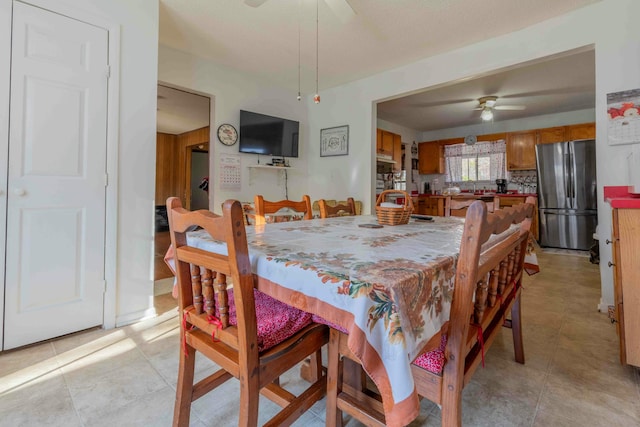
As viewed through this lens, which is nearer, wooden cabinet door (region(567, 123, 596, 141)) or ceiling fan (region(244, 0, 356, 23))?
ceiling fan (region(244, 0, 356, 23))

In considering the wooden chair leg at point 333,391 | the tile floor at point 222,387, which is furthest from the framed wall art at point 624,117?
the wooden chair leg at point 333,391

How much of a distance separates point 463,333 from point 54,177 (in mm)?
2255

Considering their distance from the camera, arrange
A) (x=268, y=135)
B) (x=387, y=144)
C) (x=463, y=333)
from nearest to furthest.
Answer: (x=463, y=333) < (x=268, y=135) < (x=387, y=144)

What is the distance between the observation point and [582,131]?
488 cm

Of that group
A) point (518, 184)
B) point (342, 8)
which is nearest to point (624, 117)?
point (342, 8)

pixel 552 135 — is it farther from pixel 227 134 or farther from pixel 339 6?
pixel 227 134

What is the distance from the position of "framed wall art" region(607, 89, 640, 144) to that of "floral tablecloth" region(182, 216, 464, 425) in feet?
7.05

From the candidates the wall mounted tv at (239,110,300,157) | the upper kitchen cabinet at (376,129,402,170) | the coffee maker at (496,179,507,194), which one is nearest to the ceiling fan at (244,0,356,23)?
the wall mounted tv at (239,110,300,157)

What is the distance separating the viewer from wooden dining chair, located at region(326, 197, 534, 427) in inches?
28.3

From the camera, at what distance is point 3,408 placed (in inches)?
49.3

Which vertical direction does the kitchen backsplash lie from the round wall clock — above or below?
below

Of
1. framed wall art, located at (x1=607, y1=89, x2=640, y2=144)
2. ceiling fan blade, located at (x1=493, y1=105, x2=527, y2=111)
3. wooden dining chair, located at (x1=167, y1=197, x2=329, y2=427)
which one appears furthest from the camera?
ceiling fan blade, located at (x1=493, y1=105, x2=527, y2=111)

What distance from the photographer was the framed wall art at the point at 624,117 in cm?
211

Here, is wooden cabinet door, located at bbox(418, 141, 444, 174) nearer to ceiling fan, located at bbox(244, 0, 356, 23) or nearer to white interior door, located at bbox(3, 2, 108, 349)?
ceiling fan, located at bbox(244, 0, 356, 23)
